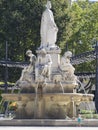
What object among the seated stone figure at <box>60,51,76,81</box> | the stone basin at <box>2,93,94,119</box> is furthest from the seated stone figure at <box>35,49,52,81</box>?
the stone basin at <box>2,93,94,119</box>

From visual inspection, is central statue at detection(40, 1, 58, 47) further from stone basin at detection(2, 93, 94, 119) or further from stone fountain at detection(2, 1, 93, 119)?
stone basin at detection(2, 93, 94, 119)

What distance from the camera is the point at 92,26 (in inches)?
2309

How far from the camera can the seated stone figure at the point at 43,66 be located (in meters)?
26.8

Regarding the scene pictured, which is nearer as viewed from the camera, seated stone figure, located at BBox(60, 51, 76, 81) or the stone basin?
the stone basin

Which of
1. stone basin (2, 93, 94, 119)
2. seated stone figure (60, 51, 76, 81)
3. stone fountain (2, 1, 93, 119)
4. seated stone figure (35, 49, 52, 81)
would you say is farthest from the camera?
seated stone figure (60, 51, 76, 81)

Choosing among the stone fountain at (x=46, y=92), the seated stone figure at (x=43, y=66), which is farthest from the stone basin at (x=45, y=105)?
the seated stone figure at (x=43, y=66)

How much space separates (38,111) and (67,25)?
2522 centimetres

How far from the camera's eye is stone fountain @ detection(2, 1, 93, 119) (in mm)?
26625

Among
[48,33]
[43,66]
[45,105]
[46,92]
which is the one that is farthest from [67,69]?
[48,33]

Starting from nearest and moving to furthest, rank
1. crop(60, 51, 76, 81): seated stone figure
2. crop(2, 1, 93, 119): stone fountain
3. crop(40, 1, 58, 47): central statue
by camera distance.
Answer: crop(2, 1, 93, 119): stone fountain < crop(60, 51, 76, 81): seated stone figure < crop(40, 1, 58, 47): central statue

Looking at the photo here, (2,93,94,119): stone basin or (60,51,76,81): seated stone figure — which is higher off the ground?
(60,51,76,81): seated stone figure

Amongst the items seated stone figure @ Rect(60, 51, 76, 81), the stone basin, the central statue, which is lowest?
the stone basin

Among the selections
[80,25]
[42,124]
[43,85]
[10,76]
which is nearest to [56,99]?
[43,85]

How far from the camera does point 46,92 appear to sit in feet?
87.9
